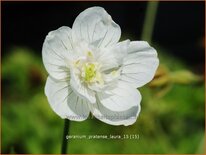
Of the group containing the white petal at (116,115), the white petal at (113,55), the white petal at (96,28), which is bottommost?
the white petal at (116,115)

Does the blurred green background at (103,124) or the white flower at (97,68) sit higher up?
the white flower at (97,68)

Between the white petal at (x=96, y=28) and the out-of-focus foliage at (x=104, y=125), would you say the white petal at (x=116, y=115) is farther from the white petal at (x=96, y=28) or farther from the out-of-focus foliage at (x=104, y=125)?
the out-of-focus foliage at (x=104, y=125)

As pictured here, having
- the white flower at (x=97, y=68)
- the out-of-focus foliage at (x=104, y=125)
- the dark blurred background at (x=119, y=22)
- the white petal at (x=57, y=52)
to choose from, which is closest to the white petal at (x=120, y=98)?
the white flower at (x=97, y=68)

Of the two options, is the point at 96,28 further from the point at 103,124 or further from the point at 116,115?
the point at 103,124

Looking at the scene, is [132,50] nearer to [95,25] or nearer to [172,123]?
[95,25]

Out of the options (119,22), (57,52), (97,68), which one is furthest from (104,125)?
(119,22)

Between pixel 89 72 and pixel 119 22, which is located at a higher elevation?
pixel 89 72

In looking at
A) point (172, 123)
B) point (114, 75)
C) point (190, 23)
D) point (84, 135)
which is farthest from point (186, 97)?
point (190, 23)
